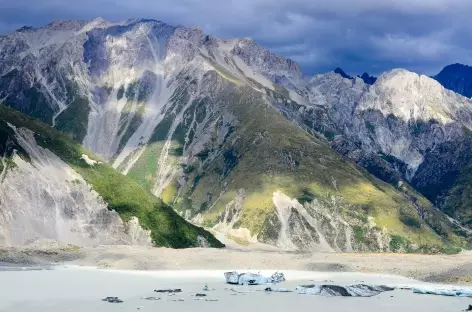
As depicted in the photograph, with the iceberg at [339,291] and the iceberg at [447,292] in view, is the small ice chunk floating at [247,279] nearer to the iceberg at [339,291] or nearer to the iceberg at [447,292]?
the iceberg at [339,291]

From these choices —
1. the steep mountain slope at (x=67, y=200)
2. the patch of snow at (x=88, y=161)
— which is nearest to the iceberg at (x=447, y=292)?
the steep mountain slope at (x=67, y=200)

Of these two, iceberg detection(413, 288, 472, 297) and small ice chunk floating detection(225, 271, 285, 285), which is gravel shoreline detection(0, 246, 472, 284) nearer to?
iceberg detection(413, 288, 472, 297)

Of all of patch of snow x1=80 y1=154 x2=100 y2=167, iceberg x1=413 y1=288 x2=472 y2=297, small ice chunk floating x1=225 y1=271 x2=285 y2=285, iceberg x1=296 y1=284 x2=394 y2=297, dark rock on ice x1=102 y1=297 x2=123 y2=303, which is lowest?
small ice chunk floating x1=225 y1=271 x2=285 y2=285

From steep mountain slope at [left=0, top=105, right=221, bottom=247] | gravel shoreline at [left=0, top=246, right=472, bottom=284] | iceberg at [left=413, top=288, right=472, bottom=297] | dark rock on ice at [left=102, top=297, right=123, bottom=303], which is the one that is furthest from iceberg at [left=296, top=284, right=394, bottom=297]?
steep mountain slope at [left=0, top=105, right=221, bottom=247]

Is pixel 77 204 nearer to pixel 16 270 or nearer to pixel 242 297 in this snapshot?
pixel 16 270

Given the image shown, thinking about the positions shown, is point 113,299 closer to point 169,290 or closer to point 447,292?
point 169,290

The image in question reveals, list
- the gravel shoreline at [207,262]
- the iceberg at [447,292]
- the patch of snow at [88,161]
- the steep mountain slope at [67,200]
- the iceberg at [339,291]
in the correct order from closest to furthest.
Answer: the iceberg at [339,291]
the iceberg at [447,292]
the gravel shoreline at [207,262]
the steep mountain slope at [67,200]
the patch of snow at [88,161]

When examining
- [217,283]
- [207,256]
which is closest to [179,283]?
[217,283]

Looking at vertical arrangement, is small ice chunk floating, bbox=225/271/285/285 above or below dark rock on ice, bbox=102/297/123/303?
below
